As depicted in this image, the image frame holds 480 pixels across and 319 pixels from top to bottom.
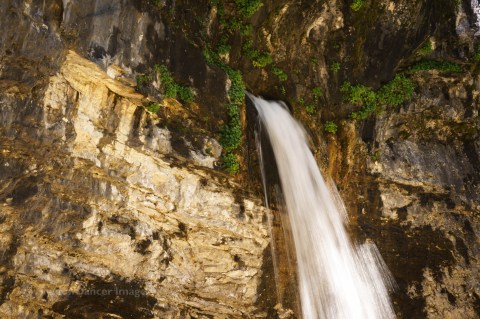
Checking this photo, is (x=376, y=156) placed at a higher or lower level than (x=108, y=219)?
higher

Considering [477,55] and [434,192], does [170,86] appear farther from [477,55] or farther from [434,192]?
[477,55]

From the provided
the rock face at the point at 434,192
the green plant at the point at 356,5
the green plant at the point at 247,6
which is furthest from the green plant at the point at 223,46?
the rock face at the point at 434,192

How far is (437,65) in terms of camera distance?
34.4 ft

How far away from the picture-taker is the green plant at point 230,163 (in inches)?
304

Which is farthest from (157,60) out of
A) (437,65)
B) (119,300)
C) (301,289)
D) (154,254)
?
(437,65)

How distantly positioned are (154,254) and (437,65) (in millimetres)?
8790

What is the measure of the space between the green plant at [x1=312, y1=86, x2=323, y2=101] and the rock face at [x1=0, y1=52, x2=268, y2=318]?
3608 millimetres

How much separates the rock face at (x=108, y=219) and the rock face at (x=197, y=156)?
2cm

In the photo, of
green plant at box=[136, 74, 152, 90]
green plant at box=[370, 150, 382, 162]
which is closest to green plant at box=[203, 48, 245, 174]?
green plant at box=[136, 74, 152, 90]

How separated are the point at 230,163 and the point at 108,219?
2510 millimetres

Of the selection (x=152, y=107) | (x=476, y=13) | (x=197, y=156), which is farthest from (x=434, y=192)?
(x=152, y=107)

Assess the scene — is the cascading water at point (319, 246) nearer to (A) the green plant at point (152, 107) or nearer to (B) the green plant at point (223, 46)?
(B) the green plant at point (223, 46)

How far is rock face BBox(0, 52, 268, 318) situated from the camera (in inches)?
235

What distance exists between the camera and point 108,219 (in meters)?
6.68
